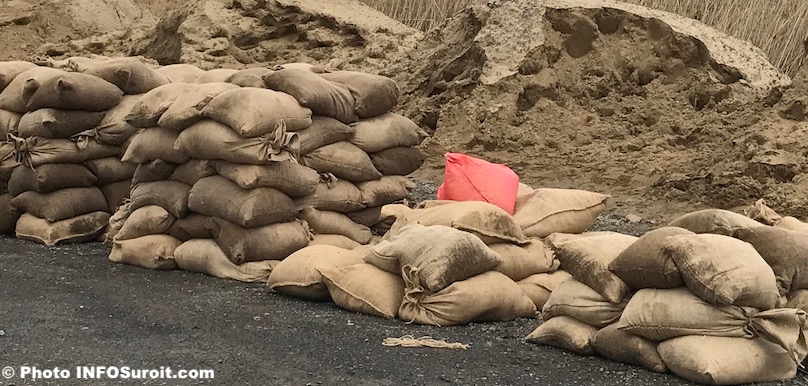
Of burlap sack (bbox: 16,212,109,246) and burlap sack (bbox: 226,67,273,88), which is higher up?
burlap sack (bbox: 226,67,273,88)

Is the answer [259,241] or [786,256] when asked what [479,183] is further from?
[786,256]

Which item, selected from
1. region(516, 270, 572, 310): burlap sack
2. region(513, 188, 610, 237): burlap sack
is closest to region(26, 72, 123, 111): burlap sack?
region(513, 188, 610, 237): burlap sack

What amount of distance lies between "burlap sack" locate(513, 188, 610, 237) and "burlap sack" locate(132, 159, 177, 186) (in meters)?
2.02

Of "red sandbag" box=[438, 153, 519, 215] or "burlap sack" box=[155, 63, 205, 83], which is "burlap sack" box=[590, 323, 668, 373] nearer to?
"red sandbag" box=[438, 153, 519, 215]

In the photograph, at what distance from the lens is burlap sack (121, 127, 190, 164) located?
5.71 metres

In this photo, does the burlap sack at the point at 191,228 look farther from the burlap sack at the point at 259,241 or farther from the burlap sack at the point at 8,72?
the burlap sack at the point at 8,72

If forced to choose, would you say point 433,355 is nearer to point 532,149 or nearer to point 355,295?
point 355,295

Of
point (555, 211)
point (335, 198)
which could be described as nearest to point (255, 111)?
point (335, 198)

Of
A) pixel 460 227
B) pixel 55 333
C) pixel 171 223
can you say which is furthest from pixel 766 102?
pixel 55 333

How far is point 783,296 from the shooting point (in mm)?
3943

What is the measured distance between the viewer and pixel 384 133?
6.03m

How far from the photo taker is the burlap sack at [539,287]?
4.88m

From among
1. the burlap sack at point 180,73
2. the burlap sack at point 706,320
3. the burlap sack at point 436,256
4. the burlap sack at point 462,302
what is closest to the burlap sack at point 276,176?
the burlap sack at point 436,256

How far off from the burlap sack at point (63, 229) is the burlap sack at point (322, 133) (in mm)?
1618
